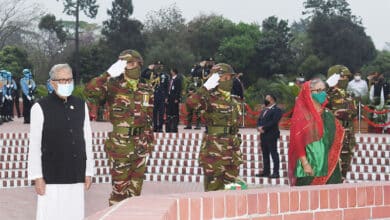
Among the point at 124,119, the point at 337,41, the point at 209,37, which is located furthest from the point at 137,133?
the point at 209,37

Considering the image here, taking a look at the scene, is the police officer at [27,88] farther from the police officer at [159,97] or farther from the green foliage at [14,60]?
the green foliage at [14,60]

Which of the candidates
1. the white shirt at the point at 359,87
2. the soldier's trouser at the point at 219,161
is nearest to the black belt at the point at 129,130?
the soldier's trouser at the point at 219,161

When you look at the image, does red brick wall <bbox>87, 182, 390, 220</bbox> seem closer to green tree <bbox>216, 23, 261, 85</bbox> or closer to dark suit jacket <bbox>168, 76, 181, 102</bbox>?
dark suit jacket <bbox>168, 76, 181, 102</bbox>

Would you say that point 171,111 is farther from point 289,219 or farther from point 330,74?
point 289,219

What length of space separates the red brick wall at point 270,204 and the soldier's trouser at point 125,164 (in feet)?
11.8

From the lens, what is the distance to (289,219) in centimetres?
501

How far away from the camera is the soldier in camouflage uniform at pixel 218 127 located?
9438mm

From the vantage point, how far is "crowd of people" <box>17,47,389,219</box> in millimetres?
6570

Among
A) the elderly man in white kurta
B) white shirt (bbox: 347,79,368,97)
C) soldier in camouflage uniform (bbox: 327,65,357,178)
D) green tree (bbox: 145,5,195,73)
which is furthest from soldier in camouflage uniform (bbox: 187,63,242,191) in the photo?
green tree (bbox: 145,5,195,73)

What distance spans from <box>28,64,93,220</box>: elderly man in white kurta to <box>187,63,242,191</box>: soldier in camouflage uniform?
2.80 meters

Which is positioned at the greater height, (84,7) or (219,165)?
(84,7)

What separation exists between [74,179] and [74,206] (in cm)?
20

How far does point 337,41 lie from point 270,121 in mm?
39379

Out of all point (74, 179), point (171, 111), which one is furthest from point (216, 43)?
point (74, 179)
